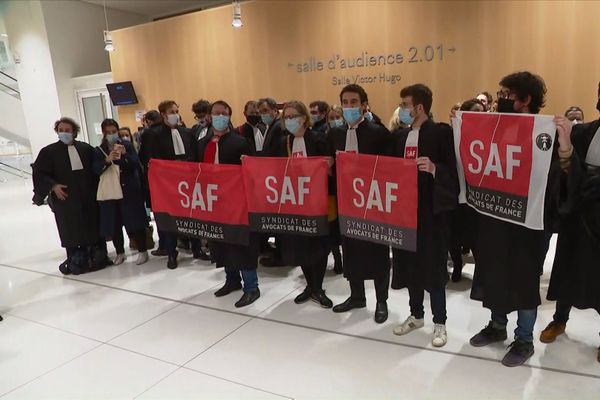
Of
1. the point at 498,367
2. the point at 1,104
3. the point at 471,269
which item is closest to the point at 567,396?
the point at 498,367

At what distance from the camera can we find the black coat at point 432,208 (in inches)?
104

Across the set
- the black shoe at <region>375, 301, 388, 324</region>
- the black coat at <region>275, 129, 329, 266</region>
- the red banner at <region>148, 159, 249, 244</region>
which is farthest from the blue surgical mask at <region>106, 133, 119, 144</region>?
the black shoe at <region>375, 301, 388, 324</region>

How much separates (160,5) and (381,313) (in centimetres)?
1124

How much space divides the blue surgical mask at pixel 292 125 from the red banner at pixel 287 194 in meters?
0.23

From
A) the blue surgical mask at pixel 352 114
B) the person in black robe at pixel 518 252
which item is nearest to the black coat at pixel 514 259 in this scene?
the person in black robe at pixel 518 252

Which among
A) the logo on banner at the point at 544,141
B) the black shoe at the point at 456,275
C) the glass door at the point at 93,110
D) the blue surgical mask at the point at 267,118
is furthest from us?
the glass door at the point at 93,110

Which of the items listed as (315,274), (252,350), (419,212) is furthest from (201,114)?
(419,212)

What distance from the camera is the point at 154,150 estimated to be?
4.64 m

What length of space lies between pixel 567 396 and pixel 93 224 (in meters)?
4.46

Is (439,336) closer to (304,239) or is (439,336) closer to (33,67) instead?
(304,239)

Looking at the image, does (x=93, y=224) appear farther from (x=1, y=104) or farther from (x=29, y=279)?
(x=1, y=104)

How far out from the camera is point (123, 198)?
15.9ft

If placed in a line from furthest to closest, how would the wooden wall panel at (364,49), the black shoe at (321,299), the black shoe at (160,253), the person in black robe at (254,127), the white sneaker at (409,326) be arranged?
the wooden wall panel at (364,49) < the black shoe at (160,253) < the person in black robe at (254,127) < the black shoe at (321,299) < the white sneaker at (409,326)

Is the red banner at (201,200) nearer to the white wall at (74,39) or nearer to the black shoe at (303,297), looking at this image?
the black shoe at (303,297)
